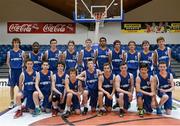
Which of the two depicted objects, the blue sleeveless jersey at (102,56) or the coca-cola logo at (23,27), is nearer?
the blue sleeveless jersey at (102,56)

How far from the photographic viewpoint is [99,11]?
10.2 meters

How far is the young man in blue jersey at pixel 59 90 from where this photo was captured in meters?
5.95

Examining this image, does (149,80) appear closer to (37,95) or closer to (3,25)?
(37,95)

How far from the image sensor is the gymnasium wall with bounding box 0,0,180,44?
578 inches

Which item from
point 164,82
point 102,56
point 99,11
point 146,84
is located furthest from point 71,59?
point 99,11

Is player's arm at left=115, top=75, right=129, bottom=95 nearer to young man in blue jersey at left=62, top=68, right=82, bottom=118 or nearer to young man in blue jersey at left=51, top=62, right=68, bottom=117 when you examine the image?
young man in blue jersey at left=62, top=68, right=82, bottom=118

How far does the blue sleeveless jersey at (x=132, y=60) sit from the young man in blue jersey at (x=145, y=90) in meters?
0.86

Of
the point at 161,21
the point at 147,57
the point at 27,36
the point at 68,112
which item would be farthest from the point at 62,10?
the point at 68,112

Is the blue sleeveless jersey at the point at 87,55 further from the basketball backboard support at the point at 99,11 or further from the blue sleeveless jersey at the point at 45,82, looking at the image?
the basketball backboard support at the point at 99,11

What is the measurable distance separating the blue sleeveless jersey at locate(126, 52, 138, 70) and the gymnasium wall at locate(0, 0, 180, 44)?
308 inches

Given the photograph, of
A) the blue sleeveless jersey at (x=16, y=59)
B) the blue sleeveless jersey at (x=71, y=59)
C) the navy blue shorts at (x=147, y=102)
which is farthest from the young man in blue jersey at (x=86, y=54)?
the navy blue shorts at (x=147, y=102)

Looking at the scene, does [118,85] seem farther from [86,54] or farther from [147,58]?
[86,54]

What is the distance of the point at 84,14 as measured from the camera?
34.2 ft

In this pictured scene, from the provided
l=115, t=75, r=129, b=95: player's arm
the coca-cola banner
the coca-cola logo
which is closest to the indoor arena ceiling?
the coca-cola banner
